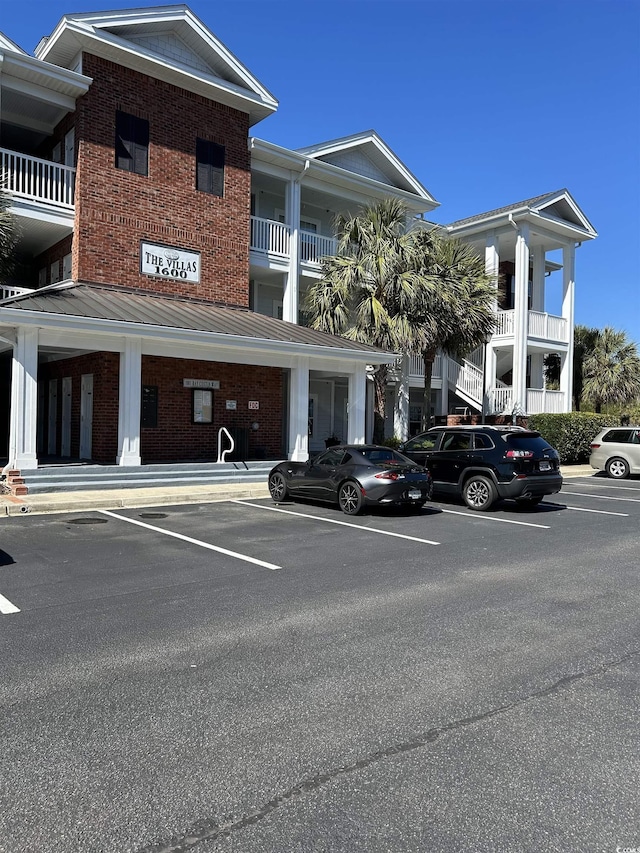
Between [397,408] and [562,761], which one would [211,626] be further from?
[397,408]

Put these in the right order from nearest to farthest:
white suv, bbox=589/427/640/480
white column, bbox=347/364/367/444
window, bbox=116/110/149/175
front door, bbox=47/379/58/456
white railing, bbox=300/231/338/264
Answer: window, bbox=116/110/149/175, white column, bbox=347/364/367/444, front door, bbox=47/379/58/456, white suv, bbox=589/427/640/480, white railing, bbox=300/231/338/264

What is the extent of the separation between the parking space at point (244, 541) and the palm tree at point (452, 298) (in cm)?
768

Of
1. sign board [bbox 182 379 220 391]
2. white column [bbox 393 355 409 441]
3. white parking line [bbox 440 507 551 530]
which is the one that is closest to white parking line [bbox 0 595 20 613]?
white parking line [bbox 440 507 551 530]

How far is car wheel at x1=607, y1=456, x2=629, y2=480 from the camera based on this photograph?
20.8 m

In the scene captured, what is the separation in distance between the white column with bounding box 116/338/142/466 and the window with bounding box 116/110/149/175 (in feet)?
18.8

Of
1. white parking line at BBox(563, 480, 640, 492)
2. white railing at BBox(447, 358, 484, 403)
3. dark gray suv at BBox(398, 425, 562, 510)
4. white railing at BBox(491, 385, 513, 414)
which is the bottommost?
white parking line at BBox(563, 480, 640, 492)

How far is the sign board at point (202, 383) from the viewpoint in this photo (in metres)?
→ 18.5

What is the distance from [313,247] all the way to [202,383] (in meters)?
6.82

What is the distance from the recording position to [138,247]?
17.8m

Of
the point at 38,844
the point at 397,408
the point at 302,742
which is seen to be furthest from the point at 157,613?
the point at 397,408

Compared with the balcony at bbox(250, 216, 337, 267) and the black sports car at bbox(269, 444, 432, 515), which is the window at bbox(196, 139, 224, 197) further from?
the black sports car at bbox(269, 444, 432, 515)

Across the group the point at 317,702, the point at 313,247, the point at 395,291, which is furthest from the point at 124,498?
the point at 313,247

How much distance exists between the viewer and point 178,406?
724 inches

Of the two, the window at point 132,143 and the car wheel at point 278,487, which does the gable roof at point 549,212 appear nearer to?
the window at point 132,143
